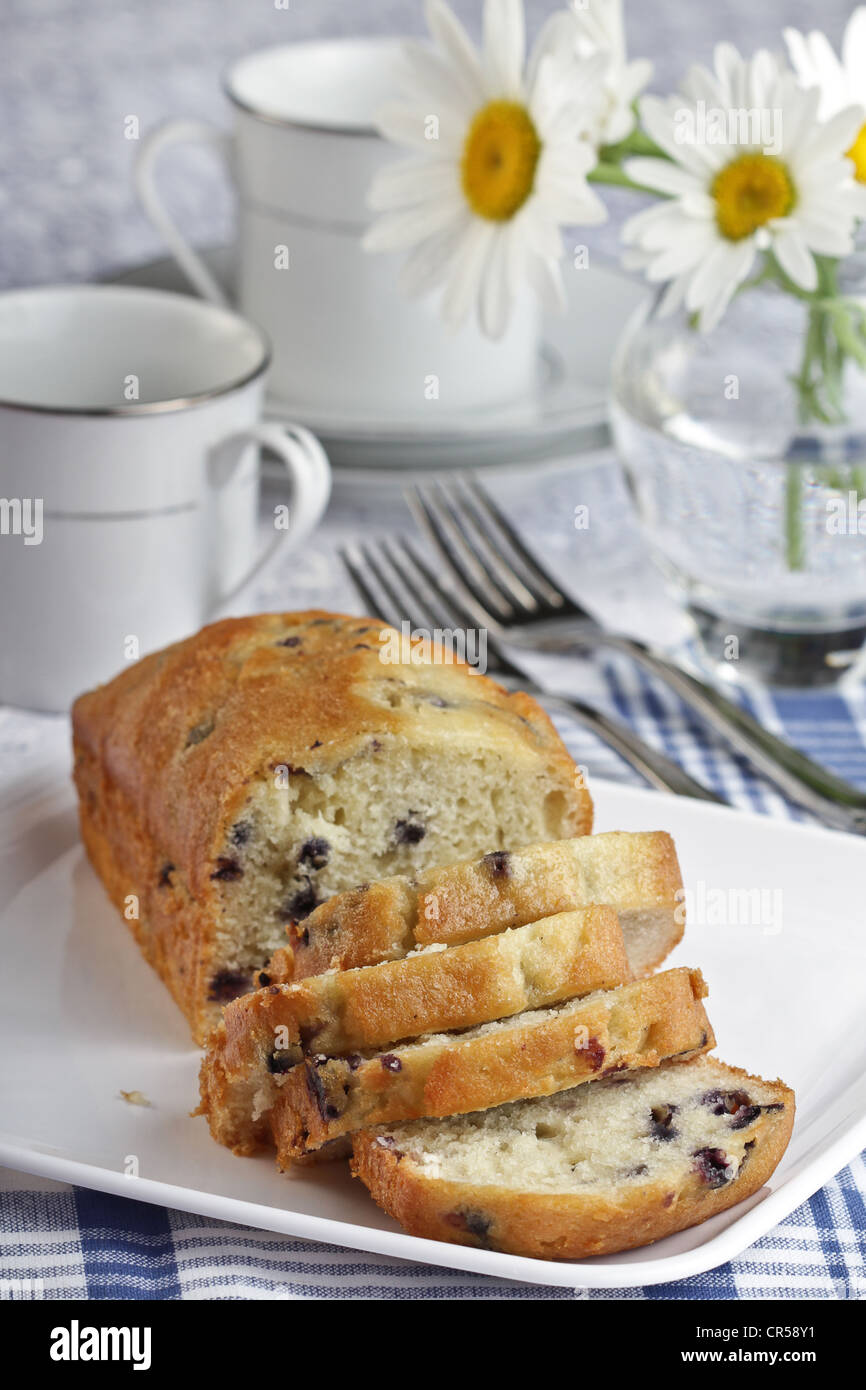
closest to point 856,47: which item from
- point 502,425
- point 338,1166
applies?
point 502,425

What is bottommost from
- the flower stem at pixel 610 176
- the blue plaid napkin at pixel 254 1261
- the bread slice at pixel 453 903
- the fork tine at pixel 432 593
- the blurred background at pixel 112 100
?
the blue plaid napkin at pixel 254 1261

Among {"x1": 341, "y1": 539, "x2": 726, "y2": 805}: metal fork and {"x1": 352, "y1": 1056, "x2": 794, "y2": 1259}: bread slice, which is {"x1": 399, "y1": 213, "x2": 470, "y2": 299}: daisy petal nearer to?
{"x1": 341, "y1": 539, "x2": 726, "y2": 805}: metal fork

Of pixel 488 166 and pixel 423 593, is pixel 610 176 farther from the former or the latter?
pixel 423 593

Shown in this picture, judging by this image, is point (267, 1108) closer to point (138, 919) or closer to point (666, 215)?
point (138, 919)

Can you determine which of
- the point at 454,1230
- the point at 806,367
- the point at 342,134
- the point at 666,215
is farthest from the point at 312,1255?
the point at 342,134

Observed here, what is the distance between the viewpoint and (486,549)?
3588 millimetres

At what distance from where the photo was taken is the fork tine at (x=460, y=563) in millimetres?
3441

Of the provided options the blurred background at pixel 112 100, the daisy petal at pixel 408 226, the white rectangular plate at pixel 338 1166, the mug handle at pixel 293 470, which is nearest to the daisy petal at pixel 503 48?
the daisy petal at pixel 408 226

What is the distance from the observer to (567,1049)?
1889 mm

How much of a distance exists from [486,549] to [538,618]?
25 cm

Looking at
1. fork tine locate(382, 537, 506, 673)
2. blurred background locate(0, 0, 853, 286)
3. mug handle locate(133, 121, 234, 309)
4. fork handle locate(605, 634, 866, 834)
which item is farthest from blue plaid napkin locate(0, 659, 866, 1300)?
blurred background locate(0, 0, 853, 286)

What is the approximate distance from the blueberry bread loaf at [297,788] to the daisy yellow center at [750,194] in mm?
877

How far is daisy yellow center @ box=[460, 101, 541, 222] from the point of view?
2775mm

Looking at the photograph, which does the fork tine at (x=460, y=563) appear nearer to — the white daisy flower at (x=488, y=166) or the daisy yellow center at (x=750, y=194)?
the white daisy flower at (x=488, y=166)
